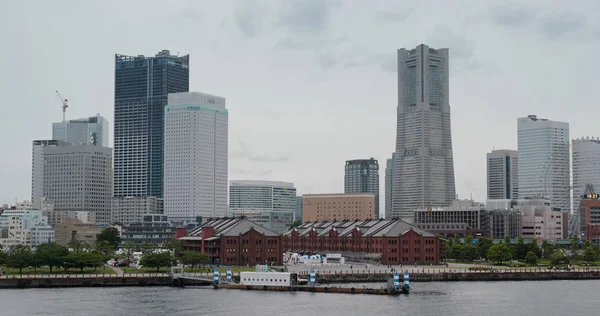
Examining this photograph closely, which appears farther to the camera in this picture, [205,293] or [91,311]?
[205,293]

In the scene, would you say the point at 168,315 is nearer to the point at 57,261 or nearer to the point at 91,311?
the point at 91,311

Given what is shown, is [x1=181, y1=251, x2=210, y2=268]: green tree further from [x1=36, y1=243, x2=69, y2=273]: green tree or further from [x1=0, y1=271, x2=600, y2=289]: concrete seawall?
[x1=36, y1=243, x2=69, y2=273]: green tree

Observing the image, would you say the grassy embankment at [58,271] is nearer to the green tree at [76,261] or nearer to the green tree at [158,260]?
the green tree at [76,261]

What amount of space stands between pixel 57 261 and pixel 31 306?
43.4 metres

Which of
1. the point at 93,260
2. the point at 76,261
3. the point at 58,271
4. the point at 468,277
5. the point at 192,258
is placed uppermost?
the point at 192,258

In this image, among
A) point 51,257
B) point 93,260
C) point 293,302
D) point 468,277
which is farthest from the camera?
point 468,277

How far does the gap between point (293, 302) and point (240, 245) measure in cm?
6141

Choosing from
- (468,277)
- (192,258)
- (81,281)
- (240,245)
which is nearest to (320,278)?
(192,258)

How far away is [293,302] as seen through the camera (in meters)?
128

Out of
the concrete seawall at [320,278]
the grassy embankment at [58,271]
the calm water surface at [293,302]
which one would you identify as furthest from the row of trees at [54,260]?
the calm water surface at [293,302]

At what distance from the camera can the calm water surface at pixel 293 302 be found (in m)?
117

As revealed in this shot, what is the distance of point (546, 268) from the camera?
632 feet

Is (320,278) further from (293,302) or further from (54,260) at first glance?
(54,260)

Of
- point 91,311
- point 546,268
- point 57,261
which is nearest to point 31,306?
point 91,311
